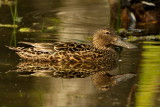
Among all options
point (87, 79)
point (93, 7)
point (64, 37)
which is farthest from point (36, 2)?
point (87, 79)

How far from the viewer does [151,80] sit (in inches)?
300

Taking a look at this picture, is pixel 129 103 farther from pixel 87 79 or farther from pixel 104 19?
pixel 104 19

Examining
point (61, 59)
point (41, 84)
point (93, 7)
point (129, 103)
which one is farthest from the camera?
point (93, 7)

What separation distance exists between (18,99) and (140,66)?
2.47m

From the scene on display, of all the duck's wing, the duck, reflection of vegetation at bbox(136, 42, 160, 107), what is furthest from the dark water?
the duck's wing

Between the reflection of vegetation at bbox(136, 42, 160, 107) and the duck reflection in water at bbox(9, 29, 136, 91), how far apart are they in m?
0.41

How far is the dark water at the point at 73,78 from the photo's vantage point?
6562 mm

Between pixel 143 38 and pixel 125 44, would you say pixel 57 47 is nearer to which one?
pixel 125 44

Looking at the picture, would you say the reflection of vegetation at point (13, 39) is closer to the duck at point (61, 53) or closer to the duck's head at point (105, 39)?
the duck at point (61, 53)

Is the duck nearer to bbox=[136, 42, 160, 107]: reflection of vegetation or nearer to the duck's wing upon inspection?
the duck's wing

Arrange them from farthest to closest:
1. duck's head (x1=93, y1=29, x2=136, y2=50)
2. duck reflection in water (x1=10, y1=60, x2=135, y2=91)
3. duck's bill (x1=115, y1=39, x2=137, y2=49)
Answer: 1. duck's head (x1=93, y1=29, x2=136, y2=50)
2. duck's bill (x1=115, y1=39, x2=137, y2=49)
3. duck reflection in water (x1=10, y1=60, x2=135, y2=91)

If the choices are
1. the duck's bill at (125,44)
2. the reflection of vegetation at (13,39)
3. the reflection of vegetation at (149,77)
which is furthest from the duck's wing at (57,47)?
the reflection of vegetation at (13,39)

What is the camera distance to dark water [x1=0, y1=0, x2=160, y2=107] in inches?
258

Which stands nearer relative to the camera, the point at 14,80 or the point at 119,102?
the point at 119,102
